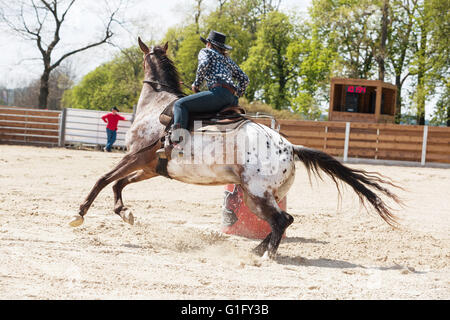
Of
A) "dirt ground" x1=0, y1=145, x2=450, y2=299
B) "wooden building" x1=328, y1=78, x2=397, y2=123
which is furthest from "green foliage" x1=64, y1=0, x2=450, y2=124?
"dirt ground" x1=0, y1=145, x2=450, y2=299

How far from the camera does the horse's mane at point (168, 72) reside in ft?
19.8

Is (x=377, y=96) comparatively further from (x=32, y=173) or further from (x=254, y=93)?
(x=32, y=173)

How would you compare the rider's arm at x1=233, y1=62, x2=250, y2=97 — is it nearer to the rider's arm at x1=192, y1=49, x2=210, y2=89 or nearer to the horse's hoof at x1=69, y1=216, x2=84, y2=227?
the rider's arm at x1=192, y1=49, x2=210, y2=89

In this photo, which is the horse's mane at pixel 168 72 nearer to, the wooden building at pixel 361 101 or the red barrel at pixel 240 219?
the red barrel at pixel 240 219

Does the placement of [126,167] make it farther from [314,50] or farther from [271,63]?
[271,63]

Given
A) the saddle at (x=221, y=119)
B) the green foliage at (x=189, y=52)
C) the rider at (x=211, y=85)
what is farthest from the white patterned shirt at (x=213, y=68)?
the green foliage at (x=189, y=52)

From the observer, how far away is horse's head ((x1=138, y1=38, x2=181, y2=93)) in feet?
19.7

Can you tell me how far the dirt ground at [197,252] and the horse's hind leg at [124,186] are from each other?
0.22 meters

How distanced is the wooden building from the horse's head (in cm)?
1879

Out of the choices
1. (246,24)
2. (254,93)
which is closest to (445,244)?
(254,93)

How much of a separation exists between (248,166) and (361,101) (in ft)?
68.3

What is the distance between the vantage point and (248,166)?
4.95m

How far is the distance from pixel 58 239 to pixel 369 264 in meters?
3.20

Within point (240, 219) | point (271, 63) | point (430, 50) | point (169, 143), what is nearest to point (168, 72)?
point (169, 143)
